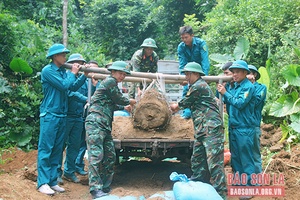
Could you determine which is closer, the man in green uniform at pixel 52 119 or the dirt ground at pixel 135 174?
the dirt ground at pixel 135 174

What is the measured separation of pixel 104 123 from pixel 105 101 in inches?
12.9

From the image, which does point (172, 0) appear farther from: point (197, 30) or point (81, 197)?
point (81, 197)

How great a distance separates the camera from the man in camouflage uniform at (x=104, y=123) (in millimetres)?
4871

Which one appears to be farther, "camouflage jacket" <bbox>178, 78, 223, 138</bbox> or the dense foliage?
the dense foliage

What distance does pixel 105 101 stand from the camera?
5.09 meters

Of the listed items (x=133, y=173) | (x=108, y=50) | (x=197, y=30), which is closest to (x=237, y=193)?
(x=133, y=173)

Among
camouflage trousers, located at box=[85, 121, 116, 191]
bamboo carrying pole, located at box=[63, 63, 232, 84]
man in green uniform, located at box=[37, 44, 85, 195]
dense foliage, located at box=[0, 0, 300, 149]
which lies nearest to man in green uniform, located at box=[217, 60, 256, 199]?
bamboo carrying pole, located at box=[63, 63, 232, 84]

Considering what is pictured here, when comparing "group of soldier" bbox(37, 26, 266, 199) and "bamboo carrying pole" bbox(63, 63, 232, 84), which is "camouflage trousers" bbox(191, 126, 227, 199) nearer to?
"group of soldier" bbox(37, 26, 266, 199)

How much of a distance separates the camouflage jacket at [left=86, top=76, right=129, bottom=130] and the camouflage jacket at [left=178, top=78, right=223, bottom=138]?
105 centimetres

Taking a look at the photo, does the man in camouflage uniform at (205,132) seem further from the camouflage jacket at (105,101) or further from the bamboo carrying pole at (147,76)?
the camouflage jacket at (105,101)

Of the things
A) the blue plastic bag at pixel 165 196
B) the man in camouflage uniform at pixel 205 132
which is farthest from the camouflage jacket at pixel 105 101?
the blue plastic bag at pixel 165 196

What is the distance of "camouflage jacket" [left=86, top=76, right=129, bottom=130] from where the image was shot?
501cm

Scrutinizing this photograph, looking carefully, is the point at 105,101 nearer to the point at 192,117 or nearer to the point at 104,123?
the point at 104,123

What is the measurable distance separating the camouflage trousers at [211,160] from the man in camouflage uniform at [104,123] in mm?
1216
